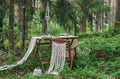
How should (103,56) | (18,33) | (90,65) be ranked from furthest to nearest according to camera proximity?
(18,33)
(103,56)
(90,65)

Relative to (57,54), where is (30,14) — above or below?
above

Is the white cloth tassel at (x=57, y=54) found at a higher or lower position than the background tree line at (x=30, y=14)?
lower

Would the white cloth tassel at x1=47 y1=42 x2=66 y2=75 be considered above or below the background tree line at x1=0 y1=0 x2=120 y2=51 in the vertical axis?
below

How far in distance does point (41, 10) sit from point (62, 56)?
3.63 metres

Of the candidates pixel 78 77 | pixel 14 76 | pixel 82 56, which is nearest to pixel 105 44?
pixel 82 56

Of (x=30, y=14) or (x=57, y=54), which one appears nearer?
(x=57, y=54)

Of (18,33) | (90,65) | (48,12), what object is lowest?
(90,65)

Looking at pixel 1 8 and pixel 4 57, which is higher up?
pixel 1 8

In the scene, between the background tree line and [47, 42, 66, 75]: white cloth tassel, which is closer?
[47, 42, 66, 75]: white cloth tassel

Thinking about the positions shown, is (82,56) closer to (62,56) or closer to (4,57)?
(62,56)

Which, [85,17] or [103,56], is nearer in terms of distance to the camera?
[103,56]

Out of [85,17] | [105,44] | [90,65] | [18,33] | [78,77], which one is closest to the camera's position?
[78,77]

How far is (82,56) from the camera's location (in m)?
8.30

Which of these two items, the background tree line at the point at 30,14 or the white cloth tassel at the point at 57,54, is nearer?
the white cloth tassel at the point at 57,54
